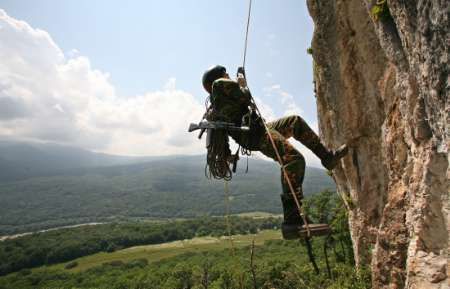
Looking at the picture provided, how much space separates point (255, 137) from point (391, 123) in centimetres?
190

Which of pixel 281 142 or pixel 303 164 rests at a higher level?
pixel 281 142

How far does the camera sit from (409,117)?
11.9 ft

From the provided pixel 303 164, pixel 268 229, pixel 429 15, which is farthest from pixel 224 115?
pixel 268 229

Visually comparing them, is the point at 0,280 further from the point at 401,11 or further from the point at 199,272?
the point at 401,11

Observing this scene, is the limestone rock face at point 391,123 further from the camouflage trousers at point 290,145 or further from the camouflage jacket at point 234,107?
the camouflage jacket at point 234,107

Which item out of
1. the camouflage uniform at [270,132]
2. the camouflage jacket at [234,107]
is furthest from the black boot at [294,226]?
the camouflage jacket at [234,107]

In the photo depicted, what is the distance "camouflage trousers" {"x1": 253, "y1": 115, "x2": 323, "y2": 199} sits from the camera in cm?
437

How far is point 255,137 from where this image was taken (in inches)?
183

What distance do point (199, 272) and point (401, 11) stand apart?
194 feet

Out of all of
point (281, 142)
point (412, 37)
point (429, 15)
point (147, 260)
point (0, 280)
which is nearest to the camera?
point (429, 15)

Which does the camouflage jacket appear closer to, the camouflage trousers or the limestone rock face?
the camouflage trousers

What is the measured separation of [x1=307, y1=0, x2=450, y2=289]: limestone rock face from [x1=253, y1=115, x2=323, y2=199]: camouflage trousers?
1.17 m

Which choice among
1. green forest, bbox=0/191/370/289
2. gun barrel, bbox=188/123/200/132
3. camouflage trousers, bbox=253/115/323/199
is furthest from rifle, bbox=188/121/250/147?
green forest, bbox=0/191/370/289

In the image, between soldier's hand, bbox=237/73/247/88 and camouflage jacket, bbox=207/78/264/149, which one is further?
soldier's hand, bbox=237/73/247/88
